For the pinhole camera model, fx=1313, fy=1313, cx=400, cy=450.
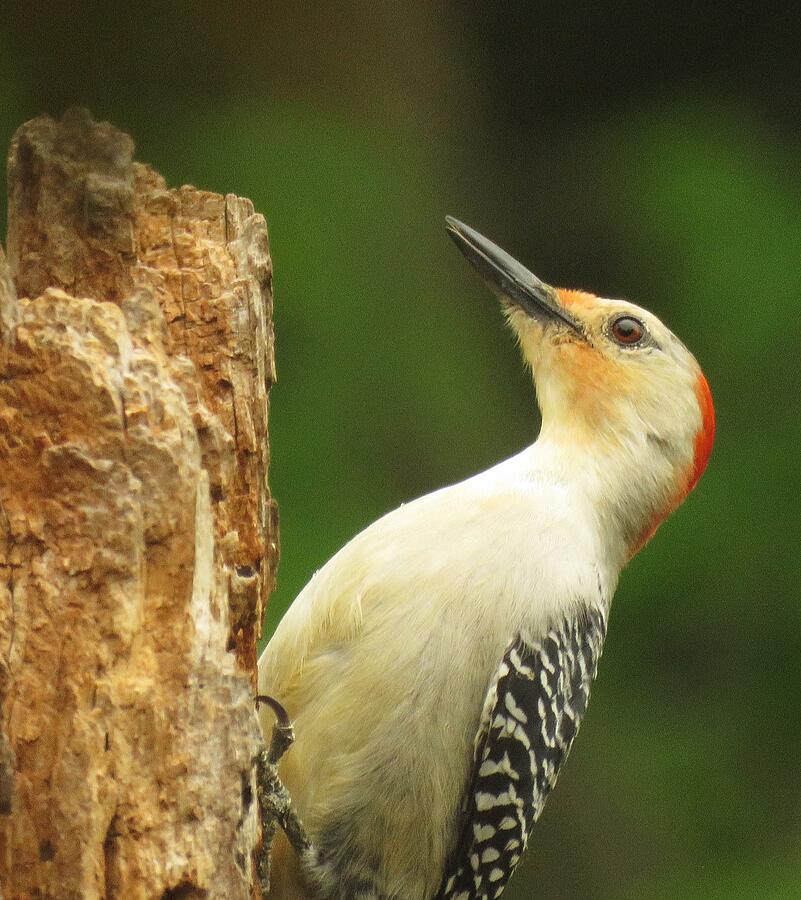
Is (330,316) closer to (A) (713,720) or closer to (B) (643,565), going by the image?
(B) (643,565)

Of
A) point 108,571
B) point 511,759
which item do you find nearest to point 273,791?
point 511,759

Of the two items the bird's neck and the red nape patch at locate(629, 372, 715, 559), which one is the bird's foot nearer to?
the bird's neck

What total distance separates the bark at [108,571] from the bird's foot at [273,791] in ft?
1.36

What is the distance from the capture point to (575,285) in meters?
6.14

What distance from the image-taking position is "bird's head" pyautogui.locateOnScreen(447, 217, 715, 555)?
379 centimetres

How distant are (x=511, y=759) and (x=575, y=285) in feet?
10.9

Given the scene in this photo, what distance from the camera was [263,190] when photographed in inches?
203

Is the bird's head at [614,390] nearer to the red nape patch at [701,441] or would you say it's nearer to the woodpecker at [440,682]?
the red nape patch at [701,441]

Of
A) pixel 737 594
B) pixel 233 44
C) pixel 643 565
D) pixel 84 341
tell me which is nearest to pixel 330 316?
pixel 233 44

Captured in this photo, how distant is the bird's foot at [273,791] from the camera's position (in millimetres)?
2912

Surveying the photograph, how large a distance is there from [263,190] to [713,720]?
9.60 ft

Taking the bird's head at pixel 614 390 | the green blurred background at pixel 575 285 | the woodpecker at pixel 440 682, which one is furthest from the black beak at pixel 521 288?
the green blurred background at pixel 575 285

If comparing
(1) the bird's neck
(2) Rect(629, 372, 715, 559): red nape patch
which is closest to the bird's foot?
(1) the bird's neck

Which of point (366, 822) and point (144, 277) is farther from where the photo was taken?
point (366, 822)
